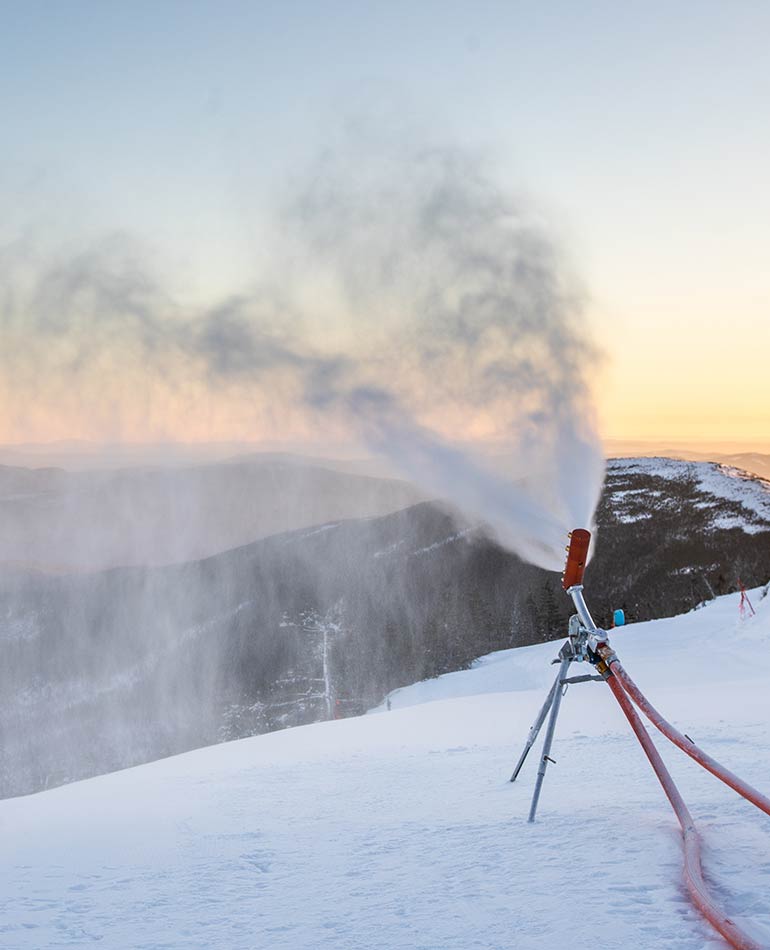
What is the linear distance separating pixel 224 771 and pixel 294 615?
125 meters

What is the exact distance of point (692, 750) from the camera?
5.09 metres

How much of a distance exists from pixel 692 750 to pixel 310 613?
120 meters

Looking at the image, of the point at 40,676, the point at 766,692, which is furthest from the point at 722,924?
the point at 40,676

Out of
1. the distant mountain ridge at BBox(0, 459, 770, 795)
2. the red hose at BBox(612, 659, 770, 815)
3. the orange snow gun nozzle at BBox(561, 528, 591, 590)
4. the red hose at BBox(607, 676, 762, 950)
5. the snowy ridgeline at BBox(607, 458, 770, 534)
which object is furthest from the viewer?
the snowy ridgeline at BBox(607, 458, 770, 534)

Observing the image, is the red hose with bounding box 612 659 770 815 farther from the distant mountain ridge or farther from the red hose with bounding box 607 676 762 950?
the distant mountain ridge

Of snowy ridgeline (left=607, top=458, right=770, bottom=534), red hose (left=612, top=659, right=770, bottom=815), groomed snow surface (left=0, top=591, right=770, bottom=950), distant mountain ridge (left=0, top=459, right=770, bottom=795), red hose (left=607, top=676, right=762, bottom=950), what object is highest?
red hose (left=612, top=659, right=770, bottom=815)

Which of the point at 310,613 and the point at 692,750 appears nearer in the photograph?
the point at 692,750

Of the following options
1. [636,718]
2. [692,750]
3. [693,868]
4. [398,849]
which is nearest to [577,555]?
[636,718]

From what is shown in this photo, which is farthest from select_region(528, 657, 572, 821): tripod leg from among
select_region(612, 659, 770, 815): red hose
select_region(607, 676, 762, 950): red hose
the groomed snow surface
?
select_region(612, 659, 770, 815): red hose

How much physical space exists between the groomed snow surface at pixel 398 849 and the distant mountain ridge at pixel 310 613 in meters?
45.3

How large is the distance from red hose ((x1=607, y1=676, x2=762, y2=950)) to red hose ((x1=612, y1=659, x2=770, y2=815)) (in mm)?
121

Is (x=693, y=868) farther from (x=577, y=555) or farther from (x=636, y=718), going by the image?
(x=577, y=555)

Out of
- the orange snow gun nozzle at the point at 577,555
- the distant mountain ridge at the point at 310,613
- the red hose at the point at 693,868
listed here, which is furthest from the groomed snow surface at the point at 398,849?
the distant mountain ridge at the point at 310,613

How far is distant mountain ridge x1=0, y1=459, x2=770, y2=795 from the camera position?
7638 centimetres
